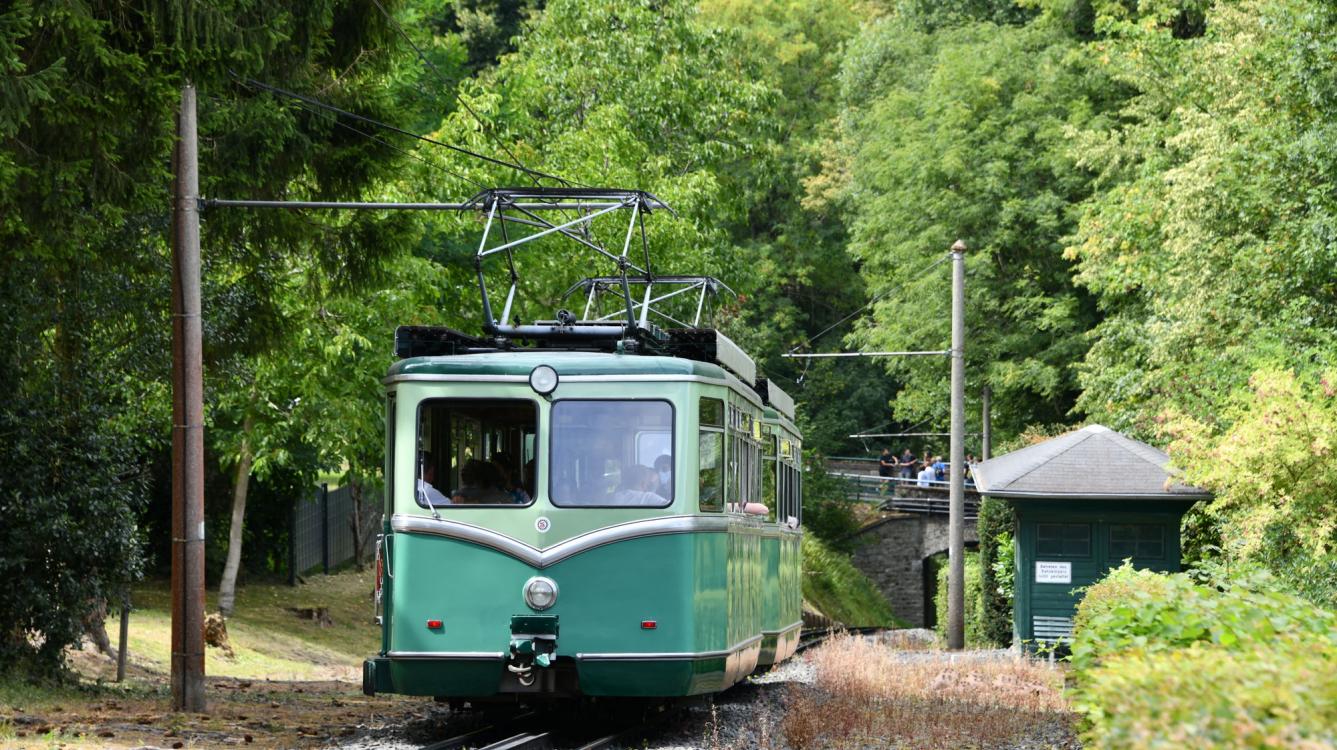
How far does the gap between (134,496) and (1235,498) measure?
12248 mm

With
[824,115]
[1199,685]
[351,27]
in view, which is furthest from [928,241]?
[1199,685]

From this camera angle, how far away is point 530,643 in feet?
37.4

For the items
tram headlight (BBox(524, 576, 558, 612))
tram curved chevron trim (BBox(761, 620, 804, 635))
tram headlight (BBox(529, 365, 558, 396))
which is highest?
tram headlight (BBox(529, 365, 558, 396))

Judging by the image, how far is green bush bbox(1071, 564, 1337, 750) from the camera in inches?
170

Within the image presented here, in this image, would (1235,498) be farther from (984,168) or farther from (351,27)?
(984,168)

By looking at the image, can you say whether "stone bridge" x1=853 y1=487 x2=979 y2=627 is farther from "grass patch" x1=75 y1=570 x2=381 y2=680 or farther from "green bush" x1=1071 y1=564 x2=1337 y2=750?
"green bush" x1=1071 y1=564 x2=1337 y2=750

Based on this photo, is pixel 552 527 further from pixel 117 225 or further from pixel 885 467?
pixel 885 467

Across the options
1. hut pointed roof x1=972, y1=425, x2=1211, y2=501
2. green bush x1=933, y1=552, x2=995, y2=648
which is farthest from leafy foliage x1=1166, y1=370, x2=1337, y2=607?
green bush x1=933, y1=552, x2=995, y2=648

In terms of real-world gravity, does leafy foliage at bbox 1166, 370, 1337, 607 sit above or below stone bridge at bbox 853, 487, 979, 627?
above

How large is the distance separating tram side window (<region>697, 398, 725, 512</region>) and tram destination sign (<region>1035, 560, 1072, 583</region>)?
13964 mm

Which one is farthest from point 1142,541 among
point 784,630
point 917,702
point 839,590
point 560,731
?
point 839,590

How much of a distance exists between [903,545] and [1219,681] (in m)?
50.7

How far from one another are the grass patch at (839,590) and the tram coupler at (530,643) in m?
30.9

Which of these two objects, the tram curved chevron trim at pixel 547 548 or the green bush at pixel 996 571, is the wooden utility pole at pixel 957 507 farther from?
the tram curved chevron trim at pixel 547 548
